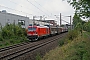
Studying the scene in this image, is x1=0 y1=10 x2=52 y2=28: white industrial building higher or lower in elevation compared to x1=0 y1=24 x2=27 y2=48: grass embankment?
higher

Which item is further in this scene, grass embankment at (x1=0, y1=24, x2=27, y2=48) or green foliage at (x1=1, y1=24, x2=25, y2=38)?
green foliage at (x1=1, y1=24, x2=25, y2=38)

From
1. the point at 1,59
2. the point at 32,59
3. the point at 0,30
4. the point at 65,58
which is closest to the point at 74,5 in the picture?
the point at 65,58

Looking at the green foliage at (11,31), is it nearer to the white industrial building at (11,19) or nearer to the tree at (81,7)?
the white industrial building at (11,19)

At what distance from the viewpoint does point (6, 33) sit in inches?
1620

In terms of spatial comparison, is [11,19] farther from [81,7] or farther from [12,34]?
[81,7]

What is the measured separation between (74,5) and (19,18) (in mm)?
51913

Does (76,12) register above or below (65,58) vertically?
above

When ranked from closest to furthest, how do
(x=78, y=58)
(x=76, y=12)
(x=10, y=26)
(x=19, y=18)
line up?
(x=78, y=58), (x=76, y=12), (x=10, y=26), (x=19, y=18)

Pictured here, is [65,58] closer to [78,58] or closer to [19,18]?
[78,58]

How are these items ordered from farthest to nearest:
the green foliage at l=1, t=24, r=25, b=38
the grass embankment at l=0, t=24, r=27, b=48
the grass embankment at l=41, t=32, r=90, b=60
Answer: the green foliage at l=1, t=24, r=25, b=38
the grass embankment at l=0, t=24, r=27, b=48
the grass embankment at l=41, t=32, r=90, b=60

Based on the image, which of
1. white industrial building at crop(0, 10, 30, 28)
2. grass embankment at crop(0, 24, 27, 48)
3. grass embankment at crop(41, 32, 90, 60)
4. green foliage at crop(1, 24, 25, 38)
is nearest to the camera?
grass embankment at crop(41, 32, 90, 60)

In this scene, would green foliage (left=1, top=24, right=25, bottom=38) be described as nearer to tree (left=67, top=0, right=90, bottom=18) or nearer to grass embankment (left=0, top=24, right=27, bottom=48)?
grass embankment (left=0, top=24, right=27, bottom=48)

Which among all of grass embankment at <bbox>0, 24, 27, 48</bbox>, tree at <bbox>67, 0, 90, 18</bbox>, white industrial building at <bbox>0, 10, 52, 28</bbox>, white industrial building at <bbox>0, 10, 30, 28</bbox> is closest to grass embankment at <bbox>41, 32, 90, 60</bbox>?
tree at <bbox>67, 0, 90, 18</bbox>

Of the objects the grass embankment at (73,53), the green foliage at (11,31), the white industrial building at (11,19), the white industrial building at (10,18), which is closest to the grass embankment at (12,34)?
the green foliage at (11,31)
